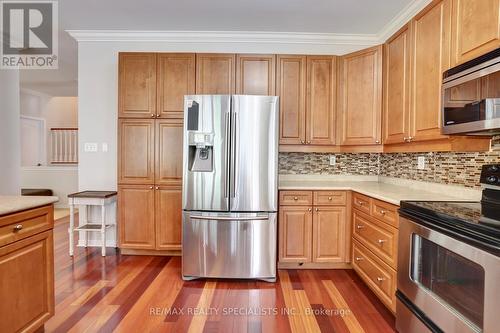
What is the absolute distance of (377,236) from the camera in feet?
7.84

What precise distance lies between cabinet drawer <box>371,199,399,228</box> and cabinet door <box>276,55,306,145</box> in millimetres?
1103

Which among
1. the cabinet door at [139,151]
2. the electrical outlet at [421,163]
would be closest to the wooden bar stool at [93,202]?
the cabinet door at [139,151]

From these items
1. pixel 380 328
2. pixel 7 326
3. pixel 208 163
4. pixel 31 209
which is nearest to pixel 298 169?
pixel 208 163

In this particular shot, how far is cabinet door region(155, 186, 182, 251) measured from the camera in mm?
3234

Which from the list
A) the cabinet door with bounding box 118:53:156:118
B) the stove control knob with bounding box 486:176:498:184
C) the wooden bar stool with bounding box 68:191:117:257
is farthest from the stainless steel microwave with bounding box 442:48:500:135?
the wooden bar stool with bounding box 68:191:117:257

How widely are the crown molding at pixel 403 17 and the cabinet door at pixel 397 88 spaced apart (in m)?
0.37

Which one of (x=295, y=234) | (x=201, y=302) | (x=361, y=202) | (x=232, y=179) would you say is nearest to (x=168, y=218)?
(x=232, y=179)

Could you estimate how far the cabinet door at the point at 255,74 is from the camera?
3.23m

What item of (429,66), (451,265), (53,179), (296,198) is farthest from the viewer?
(53,179)

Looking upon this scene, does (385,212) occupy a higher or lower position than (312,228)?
higher

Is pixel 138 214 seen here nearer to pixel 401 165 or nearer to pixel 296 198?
pixel 296 198

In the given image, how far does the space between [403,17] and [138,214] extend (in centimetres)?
341

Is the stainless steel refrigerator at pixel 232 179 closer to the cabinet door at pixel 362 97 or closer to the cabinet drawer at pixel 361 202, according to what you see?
the cabinet drawer at pixel 361 202

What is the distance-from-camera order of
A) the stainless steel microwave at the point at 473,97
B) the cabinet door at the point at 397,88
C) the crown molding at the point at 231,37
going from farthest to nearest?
the crown molding at the point at 231,37, the cabinet door at the point at 397,88, the stainless steel microwave at the point at 473,97
